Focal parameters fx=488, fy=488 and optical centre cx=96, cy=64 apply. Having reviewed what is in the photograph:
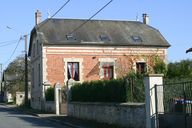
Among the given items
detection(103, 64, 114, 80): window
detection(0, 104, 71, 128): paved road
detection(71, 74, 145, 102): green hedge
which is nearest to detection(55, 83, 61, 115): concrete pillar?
detection(0, 104, 71, 128): paved road

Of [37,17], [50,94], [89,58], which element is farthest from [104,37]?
[50,94]

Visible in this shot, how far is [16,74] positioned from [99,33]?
43.9 metres

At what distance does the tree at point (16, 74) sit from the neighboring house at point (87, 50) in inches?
1420

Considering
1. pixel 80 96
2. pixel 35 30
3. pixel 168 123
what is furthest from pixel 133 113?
pixel 35 30

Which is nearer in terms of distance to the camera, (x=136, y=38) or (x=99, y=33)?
(x=99, y=33)

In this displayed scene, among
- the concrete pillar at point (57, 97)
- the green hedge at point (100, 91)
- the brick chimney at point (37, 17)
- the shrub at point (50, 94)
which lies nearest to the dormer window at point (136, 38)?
the brick chimney at point (37, 17)

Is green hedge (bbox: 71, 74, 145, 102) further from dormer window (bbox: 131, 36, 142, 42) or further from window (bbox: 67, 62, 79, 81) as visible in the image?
dormer window (bbox: 131, 36, 142, 42)

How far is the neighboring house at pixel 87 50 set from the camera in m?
47.9

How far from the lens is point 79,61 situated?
159 ft

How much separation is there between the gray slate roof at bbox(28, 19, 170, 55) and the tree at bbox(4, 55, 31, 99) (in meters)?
35.5

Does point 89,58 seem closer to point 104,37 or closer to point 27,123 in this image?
point 104,37

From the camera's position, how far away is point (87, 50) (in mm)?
48625

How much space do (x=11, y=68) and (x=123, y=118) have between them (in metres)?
71.3

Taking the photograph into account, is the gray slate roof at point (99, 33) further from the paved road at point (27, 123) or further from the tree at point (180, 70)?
the tree at point (180, 70)
